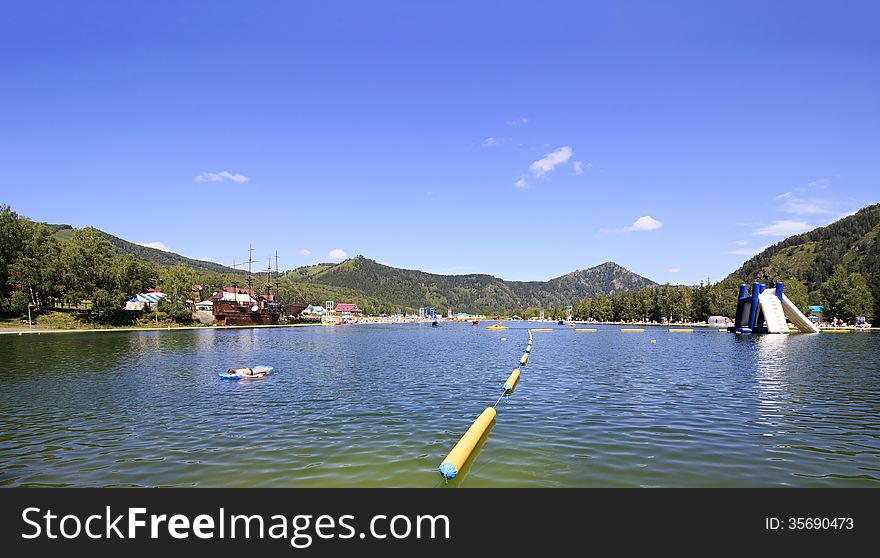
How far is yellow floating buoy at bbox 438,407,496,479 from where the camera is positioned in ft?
56.6

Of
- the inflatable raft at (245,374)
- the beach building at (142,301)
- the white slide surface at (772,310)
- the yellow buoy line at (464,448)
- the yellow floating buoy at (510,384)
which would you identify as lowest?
the yellow floating buoy at (510,384)

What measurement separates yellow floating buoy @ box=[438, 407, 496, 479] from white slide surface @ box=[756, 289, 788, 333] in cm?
12677

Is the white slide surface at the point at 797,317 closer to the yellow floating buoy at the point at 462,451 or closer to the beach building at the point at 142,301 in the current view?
the yellow floating buoy at the point at 462,451

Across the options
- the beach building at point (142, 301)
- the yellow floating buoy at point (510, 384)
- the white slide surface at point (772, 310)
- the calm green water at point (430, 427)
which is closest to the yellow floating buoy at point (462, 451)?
the calm green water at point (430, 427)

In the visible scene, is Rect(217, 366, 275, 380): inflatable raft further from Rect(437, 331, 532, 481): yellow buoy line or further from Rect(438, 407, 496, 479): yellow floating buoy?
Rect(438, 407, 496, 479): yellow floating buoy

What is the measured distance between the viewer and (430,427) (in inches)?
1016

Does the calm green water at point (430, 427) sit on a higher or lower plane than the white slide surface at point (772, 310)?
lower

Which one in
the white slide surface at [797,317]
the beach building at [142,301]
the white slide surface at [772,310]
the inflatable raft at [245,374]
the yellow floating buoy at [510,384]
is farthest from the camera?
the beach building at [142,301]

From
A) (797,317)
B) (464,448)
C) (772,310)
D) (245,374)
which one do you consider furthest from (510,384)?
(797,317)

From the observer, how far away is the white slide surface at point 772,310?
124750 mm

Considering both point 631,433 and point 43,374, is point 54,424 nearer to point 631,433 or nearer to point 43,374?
point 43,374

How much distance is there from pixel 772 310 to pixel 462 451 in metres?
134

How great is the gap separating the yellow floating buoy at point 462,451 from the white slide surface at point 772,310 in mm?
126770

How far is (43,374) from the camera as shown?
47.0 metres
